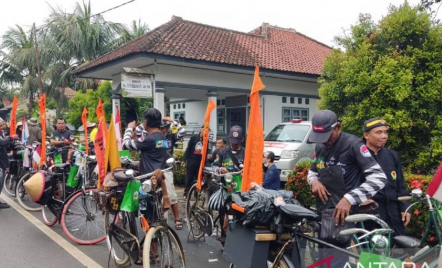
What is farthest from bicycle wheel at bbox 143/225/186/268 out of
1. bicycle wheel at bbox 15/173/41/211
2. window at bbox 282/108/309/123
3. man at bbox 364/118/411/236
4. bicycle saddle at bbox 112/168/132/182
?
window at bbox 282/108/309/123

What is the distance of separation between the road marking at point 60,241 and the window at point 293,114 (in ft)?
37.0

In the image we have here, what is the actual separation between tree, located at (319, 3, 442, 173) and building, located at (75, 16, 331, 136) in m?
7.15

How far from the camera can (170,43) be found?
43.4ft

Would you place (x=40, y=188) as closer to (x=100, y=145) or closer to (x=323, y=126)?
(x=100, y=145)

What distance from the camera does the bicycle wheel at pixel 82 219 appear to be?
215 inches

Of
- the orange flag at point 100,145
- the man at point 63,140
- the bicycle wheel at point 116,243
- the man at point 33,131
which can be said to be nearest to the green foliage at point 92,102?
the man at point 33,131

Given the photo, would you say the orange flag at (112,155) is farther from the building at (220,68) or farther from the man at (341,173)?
the building at (220,68)

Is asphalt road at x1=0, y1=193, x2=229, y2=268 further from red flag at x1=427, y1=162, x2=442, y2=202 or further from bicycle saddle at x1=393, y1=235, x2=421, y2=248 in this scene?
red flag at x1=427, y1=162, x2=442, y2=202

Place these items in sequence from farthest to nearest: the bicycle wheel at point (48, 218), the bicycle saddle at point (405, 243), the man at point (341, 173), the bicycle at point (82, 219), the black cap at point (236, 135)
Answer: the bicycle wheel at point (48, 218)
the bicycle at point (82, 219)
the black cap at point (236, 135)
the man at point (341, 173)
the bicycle saddle at point (405, 243)

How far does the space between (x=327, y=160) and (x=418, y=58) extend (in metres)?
4.05

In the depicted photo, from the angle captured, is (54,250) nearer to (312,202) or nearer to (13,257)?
(13,257)

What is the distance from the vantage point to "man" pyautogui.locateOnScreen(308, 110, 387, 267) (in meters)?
2.89

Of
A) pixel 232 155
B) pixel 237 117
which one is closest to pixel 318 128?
pixel 232 155

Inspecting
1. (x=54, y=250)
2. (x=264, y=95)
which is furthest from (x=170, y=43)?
(x=54, y=250)
